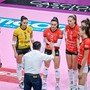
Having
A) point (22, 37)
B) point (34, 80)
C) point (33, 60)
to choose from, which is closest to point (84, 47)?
point (33, 60)

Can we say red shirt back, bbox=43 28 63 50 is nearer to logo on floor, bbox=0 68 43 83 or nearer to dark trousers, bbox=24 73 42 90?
dark trousers, bbox=24 73 42 90

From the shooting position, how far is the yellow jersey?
31.9 feet

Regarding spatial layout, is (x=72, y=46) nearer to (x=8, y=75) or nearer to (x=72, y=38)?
(x=72, y=38)

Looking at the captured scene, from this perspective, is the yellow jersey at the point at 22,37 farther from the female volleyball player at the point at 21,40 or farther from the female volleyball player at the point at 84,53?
the female volleyball player at the point at 84,53

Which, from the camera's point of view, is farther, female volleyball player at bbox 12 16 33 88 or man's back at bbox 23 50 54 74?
Result: female volleyball player at bbox 12 16 33 88

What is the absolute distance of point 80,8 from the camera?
17969 mm

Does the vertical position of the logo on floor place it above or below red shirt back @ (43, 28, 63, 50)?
below

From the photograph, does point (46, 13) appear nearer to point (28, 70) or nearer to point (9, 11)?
point (9, 11)

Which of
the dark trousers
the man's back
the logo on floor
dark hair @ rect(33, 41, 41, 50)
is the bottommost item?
the logo on floor

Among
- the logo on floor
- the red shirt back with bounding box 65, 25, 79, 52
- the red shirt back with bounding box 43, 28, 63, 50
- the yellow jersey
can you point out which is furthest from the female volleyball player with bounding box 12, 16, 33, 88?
the red shirt back with bounding box 65, 25, 79, 52

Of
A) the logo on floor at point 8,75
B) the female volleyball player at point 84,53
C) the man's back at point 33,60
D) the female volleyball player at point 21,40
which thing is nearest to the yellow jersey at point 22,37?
the female volleyball player at point 21,40

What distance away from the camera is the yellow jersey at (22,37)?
971cm

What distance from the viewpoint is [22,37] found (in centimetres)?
974

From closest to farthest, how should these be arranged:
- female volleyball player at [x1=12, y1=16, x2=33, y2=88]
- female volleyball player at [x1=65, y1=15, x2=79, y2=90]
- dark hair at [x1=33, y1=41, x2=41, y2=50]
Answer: dark hair at [x1=33, y1=41, x2=41, y2=50], female volleyball player at [x1=65, y1=15, x2=79, y2=90], female volleyball player at [x1=12, y1=16, x2=33, y2=88]
